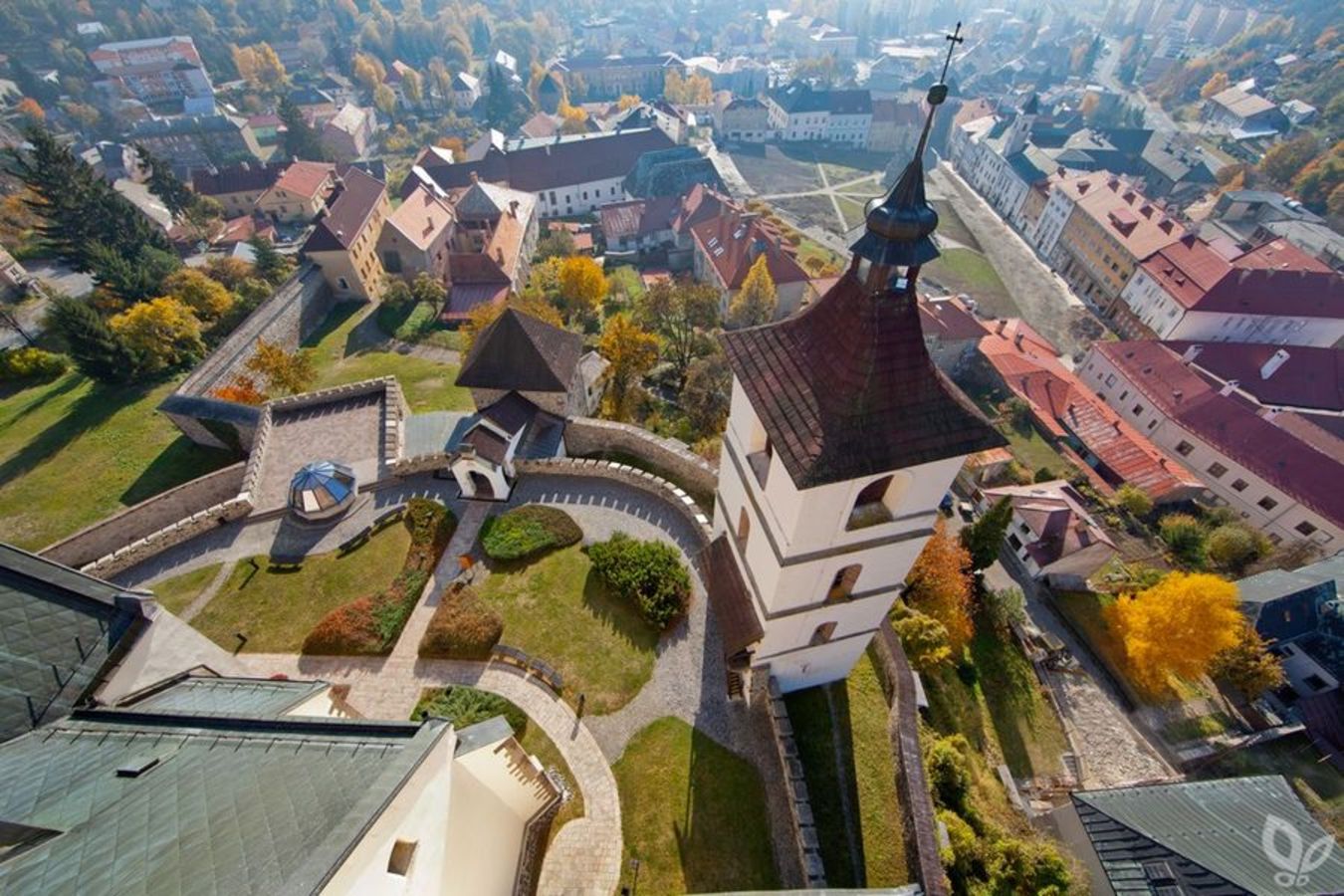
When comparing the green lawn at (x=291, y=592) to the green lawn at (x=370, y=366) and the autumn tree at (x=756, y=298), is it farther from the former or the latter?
the autumn tree at (x=756, y=298)

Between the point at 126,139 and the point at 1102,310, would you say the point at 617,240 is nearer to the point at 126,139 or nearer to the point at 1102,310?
the point at 1102,310

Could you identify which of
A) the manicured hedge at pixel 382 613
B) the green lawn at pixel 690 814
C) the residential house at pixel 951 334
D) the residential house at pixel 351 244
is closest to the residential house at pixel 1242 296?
the residential house at pixel 951 334

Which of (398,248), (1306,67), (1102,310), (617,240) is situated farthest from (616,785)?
(1306,67)

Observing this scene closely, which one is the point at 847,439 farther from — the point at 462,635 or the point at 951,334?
the point at 951,334

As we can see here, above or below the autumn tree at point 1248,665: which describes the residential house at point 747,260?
above

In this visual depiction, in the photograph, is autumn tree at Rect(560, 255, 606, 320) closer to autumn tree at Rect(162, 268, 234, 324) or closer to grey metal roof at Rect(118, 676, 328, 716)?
autumn tree at Rect(162, 268, 234, 324)

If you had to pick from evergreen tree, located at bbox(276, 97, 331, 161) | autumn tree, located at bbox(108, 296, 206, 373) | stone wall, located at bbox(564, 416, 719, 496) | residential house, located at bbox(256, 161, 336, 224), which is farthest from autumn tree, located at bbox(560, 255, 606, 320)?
evergreen tree, located at bbox(276, 97, 331, 161)
